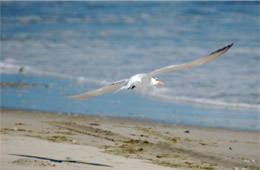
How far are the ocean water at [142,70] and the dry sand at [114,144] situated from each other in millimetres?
843

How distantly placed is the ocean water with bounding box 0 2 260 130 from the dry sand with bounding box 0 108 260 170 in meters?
0.84

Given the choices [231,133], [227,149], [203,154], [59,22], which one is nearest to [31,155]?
[203,154]

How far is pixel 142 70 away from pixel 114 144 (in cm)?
763

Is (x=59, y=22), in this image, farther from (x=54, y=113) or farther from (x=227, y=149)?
(x=227, y=149)

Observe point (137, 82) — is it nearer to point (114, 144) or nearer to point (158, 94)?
point (114, 144)

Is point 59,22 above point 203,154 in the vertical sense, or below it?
above

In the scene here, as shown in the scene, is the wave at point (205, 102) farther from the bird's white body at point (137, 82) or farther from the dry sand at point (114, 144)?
the bird's white body at point (137, 82)

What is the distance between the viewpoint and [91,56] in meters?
19.0

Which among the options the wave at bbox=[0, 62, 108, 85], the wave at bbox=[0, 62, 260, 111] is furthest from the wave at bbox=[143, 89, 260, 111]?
the wave at bbox=[0, 62, 108, 85]

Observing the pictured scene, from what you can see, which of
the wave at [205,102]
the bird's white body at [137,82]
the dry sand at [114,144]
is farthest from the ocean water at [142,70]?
the bird's white body at [137,82]

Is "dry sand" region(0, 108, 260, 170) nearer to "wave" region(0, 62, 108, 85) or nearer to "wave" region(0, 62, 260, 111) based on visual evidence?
"wave" region(0, 62, 260, 111)

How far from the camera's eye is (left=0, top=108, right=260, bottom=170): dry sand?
7.11 m

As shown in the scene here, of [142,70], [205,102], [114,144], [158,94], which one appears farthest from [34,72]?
[114,144]

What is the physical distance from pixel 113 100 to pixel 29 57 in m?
7.31
